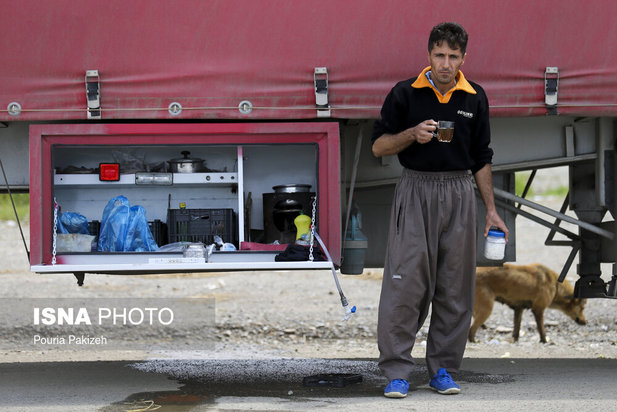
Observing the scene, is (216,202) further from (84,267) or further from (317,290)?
(317,290)

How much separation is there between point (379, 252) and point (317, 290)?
26.1 ft

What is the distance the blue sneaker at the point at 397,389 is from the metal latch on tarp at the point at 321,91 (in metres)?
1.60

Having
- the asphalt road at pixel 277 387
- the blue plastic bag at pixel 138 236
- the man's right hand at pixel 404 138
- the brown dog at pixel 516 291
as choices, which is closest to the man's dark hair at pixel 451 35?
the man's right hand at pixel 404 138

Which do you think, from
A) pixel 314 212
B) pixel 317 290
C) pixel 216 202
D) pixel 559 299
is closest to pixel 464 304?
pixel 314 212

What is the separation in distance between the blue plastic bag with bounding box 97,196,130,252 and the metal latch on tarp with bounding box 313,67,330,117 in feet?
4.60

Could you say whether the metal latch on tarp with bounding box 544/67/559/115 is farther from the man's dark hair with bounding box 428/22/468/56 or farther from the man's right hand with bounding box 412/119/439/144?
the man's right hand with bounding box 412/119/439/144

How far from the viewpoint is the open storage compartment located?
18.4 ft

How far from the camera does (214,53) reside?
5684 millimetres

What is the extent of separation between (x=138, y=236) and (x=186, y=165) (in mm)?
549

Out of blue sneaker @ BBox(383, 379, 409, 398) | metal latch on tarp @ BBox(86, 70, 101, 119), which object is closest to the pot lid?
metal latch on tarp @ BBox(86, 70, 101, 119)

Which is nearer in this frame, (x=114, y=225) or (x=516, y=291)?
(x=114, y=225)

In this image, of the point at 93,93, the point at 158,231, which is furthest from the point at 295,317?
the point at 93,93

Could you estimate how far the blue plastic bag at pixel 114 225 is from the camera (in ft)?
19.6

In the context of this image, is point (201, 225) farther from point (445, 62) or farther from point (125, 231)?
point (445, 62)
